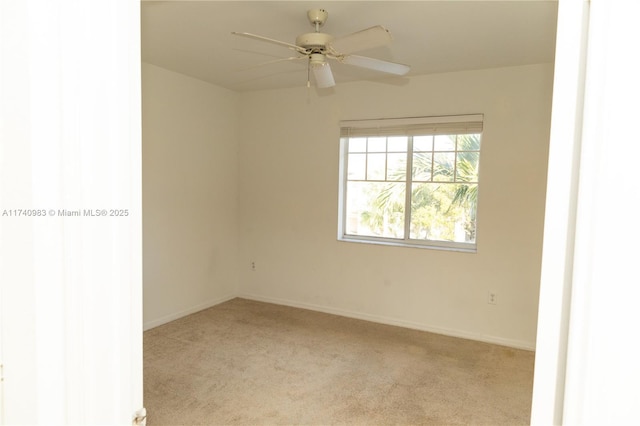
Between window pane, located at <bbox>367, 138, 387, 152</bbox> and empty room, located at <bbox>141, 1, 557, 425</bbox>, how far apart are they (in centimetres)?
2

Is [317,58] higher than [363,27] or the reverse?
the reverse

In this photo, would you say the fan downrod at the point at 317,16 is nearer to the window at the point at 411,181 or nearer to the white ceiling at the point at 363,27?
the white ceiling at the point at 363,27

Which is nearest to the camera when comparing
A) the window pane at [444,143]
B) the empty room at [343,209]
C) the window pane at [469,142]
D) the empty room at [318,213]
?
the empty room at [318,213]

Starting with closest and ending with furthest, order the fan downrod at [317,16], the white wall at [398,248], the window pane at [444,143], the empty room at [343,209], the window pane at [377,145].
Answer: the fan downrod at [317,16] < the empty room at [343,209] < the white wall at [398,248] < the window pane at [444,143] < the window pane at [377,145]

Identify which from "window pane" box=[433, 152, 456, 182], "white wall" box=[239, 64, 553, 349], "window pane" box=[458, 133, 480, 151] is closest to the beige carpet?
"white wall" box=[239, 64, 553, 349]

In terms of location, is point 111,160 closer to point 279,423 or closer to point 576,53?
point 576,53

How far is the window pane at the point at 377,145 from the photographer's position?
168 inches

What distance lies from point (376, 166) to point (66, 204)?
3.87 metres

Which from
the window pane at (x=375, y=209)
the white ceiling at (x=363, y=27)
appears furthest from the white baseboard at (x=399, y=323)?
the white ceiling at (x=363, y=27)

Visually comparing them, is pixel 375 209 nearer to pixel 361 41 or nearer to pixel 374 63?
pixel 374 63

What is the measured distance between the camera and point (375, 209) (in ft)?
14.4

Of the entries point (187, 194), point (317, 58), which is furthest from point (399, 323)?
point (317, 58)

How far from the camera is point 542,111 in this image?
11.2ft

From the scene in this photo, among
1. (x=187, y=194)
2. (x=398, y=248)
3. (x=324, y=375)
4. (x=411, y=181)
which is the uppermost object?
(x=411, y=181)
